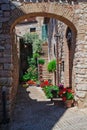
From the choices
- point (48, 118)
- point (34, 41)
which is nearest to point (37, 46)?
point (34, 41)

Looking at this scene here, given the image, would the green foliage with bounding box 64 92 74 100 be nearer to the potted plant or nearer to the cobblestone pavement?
the potted plant

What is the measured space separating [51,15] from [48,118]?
10.2ft

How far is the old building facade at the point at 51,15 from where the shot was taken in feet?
30.7

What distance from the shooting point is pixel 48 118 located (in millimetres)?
8945

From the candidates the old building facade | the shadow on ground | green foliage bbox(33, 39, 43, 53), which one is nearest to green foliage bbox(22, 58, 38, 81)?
green foliage bbox(33, 39, 43, 53)

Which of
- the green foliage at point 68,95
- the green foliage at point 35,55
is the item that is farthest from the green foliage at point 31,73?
the green foliage at point 68,95

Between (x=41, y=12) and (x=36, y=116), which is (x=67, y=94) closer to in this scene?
(x=36, y=116)

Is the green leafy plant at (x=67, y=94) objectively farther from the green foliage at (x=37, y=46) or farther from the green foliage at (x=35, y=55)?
the green foliage at (x=37, y=46)

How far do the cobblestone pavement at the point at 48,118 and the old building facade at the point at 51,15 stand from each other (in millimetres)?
564

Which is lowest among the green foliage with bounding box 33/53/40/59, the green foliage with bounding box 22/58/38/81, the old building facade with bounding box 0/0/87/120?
the green foliage with bounding box 22/58/38/81

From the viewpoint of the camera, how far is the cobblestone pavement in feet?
25.9

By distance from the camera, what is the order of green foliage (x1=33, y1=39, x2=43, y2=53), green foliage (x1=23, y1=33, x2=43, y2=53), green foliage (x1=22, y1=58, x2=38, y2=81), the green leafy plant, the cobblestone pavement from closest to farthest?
the cobblestone pavement, the green leafy plant, green foliage (x1=22, y1=58, x2=38, y2=81), green foliage (x1=33, y1=39, x2=43, y2=53), green foliage (x1=23, y1=33, x2=43, y2=53)

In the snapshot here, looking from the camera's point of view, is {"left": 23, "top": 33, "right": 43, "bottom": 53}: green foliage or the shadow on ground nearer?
the shadow on ground

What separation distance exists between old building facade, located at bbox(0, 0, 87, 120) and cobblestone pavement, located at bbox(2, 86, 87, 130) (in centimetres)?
56
